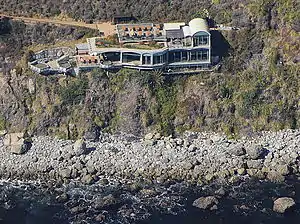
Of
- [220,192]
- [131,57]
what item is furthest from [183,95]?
[220,192]

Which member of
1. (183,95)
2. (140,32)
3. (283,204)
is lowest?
(283,204)

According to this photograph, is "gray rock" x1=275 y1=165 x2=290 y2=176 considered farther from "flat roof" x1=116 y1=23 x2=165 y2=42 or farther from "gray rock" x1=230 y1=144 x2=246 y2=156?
"flat roof" x1=116 y1=23 x2=165 y2=42

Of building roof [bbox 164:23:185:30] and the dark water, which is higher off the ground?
building roof [bbox 164:23:185:30]

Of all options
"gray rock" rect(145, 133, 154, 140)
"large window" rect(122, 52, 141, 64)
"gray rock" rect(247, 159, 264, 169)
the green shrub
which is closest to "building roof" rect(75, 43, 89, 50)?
the green shrub

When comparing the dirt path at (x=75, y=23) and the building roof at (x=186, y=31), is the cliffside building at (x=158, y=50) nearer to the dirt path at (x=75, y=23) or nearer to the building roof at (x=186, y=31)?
the building roof at (x=186, y=31)

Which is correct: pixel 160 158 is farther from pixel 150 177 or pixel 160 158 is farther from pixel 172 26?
pixel 172 26

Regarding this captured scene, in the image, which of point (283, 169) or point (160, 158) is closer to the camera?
point (283, 169)

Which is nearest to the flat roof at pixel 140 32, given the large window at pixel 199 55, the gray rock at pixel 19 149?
the large window at pixel 199 55
